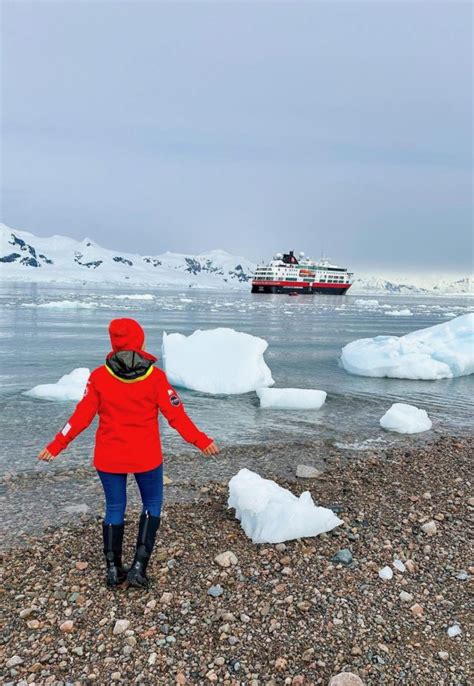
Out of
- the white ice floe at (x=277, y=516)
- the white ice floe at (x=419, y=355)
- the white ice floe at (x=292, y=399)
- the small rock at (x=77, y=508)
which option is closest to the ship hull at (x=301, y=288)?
the white ice floe at (x=419, y=355)

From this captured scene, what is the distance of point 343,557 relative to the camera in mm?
4590

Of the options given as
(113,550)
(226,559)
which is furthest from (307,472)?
(113,550)

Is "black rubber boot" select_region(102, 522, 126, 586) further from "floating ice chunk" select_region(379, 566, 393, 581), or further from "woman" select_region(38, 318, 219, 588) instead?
"floating ice chunk" select_region(379, 566, 393, 581)

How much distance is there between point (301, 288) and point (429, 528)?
114 m

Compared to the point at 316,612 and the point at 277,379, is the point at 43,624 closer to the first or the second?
the point at 316,612

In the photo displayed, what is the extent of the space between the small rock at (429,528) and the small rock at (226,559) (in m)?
2.06

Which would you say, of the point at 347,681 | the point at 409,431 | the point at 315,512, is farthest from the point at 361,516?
the point at 409,431

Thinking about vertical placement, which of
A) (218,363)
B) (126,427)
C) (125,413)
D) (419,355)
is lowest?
(419,355)

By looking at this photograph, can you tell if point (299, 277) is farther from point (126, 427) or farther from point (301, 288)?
point (126, 427)

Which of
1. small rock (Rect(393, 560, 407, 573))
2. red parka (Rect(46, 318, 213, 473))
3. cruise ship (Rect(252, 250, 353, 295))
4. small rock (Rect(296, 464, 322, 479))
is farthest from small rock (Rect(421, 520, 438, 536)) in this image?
cruise ship (Rect(252, 250, 353, 295))

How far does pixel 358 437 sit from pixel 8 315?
114ft

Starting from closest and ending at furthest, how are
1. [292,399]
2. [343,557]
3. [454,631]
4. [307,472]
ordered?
1. [454,631]
2. [343,557]
3. [307,472]
4. [292,399]

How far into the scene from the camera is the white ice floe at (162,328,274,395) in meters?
13.3

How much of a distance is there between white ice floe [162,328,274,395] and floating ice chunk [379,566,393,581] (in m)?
8.97
